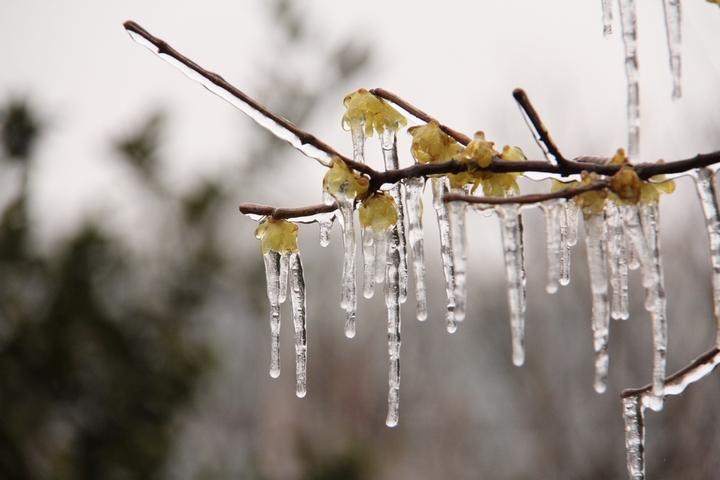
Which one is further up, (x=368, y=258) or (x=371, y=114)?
(x=371, y=114)

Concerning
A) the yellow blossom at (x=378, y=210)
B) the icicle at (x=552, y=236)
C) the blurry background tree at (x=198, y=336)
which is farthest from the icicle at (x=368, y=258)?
the blurry background tree at (x=198, y=336)

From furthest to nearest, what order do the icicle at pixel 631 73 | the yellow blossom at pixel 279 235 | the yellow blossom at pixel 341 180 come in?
the yellow blossom at pixel 279 235, the yellow blossom at pixel 341 180, the icicle at pixel 631 73

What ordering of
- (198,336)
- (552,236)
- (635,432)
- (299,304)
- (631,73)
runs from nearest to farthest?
(631,73), (552,236), (635,432), (299,304), (198,336)

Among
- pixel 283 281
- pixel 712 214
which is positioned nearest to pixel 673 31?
pixel 712 214

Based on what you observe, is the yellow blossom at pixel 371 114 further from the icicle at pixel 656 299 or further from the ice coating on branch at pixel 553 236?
the icicle at pixel 656 299

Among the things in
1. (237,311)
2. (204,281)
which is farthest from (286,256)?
(237,311)

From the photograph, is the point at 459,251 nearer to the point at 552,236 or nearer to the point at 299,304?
the point at 552,236

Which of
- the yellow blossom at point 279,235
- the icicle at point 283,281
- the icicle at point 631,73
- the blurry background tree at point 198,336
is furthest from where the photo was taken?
the blurry background tree at point 198,336
